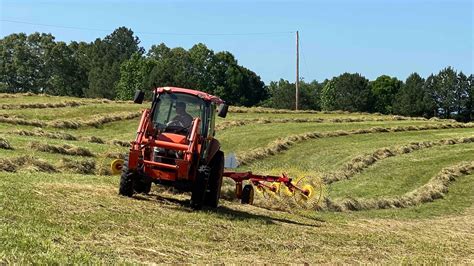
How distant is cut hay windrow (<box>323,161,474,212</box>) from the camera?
55.4 ft

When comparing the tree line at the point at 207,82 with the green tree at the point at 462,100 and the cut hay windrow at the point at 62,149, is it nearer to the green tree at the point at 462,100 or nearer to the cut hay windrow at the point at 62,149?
the green tree at the point at 462,100

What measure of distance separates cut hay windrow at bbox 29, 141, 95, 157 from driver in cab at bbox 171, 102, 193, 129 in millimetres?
8982

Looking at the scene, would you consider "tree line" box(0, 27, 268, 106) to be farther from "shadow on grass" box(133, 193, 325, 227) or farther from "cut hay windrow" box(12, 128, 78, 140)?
"shadow on grass" box(133, 193, 325, 227)

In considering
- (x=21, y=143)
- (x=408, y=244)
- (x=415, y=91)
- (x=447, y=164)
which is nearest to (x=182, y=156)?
(x=408, y=244)

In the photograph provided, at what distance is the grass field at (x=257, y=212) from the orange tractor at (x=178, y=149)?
51 cm

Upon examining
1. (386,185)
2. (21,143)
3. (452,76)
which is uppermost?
(452,76)

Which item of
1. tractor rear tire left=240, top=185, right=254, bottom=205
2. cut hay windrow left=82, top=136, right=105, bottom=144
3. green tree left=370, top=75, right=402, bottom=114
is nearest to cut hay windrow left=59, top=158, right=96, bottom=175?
tractor rear tire left=240, top=185, right=254, bottom=205

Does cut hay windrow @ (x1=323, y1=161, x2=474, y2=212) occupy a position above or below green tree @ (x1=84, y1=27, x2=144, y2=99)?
below

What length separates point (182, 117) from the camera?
12492 mm

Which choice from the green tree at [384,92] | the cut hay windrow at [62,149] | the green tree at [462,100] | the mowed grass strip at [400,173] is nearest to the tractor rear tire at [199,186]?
the mowed grass strip at [400,173]

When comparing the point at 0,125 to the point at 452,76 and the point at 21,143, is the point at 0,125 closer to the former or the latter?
the point at 21,143

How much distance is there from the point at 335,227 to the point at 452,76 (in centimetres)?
9837

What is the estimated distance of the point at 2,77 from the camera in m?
110

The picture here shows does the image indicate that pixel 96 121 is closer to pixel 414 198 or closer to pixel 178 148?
pixel 414 198
